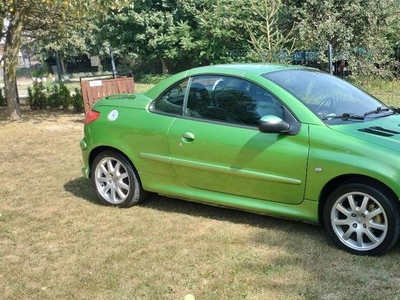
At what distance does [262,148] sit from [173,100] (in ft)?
4.09

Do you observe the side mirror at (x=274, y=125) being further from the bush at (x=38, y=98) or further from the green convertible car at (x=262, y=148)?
the bush at (x=38, y=98)

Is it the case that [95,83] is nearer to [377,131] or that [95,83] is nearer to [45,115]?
[45,115]

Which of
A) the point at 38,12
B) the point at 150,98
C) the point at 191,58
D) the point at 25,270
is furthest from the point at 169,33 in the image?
the point at 25,270

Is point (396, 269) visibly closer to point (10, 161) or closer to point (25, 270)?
point (25, 270)

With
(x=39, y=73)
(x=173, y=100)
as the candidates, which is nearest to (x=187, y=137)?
(x=173, y=100)

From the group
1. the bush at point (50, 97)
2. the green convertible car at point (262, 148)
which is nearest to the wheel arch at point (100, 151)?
the green convertible car at point (262, 148)

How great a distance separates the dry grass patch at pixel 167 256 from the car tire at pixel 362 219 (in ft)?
0.38

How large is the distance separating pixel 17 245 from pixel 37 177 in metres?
2.58

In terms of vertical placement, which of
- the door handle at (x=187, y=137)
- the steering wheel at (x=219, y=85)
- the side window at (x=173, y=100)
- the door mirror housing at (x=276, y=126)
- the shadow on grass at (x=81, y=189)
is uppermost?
the steering wheel at (x=219, y=85)

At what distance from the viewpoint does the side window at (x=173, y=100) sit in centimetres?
506

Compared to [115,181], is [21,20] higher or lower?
higher

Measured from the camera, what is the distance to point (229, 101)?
4.74 m

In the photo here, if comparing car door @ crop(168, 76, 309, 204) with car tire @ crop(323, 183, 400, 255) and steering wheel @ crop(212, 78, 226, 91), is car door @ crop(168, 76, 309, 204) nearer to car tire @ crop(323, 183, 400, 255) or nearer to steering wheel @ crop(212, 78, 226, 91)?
steering wheel @ crop(212, 78, 226, 91)

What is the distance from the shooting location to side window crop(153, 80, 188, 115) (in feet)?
16.6
